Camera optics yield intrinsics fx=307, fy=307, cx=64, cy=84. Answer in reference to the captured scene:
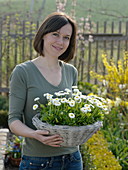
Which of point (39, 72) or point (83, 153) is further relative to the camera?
point (83, 153)

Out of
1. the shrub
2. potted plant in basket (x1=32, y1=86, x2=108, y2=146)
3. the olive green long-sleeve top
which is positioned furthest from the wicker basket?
the shrub

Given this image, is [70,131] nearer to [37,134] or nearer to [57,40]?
[37,134]

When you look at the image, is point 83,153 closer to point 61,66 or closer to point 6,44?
point 61,66

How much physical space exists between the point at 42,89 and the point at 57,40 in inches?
12.0

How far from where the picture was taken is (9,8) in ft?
68.4

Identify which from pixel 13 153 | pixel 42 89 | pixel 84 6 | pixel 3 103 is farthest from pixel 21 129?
pixel 84 6

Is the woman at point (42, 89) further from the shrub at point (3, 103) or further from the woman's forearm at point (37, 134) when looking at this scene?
the shrub at point (3, 103)

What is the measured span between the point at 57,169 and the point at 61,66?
0.67m

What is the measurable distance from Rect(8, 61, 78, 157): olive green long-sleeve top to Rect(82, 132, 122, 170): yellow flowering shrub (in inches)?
38.1

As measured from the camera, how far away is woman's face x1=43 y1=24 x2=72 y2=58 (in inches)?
72.0

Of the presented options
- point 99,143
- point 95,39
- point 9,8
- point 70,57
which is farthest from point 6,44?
point 9,8

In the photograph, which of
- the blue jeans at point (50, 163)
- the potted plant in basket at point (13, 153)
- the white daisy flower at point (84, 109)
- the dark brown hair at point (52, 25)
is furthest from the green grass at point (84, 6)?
the white daisy flower at point (84, 109)

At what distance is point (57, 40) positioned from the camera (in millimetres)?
1825

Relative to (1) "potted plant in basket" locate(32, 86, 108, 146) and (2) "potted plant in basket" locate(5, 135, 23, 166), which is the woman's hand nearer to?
(1) "potted plant in basket" locate(32, 86, 108, 146)
